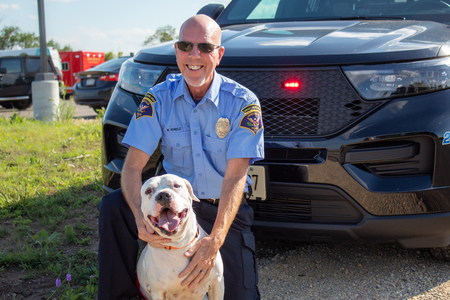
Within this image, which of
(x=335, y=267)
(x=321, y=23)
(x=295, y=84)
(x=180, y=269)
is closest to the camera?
(x=180, y=269)

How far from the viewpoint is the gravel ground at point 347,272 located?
Answer: 2.30 m

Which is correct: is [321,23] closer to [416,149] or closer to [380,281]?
[416,149]

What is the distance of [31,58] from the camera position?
1406cm

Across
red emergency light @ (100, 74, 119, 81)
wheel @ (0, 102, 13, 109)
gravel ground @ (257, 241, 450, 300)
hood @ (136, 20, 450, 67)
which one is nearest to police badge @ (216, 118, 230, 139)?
hood @ (136, 20, 450, 67)

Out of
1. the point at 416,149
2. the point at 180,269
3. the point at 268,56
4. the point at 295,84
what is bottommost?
the point at 180,269

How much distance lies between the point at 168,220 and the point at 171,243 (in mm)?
140

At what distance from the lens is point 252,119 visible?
2066 mm

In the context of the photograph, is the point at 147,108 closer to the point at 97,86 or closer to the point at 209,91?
the point at 209,91

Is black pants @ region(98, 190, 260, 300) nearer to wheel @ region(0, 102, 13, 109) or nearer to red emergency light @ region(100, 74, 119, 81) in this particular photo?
red emergency light @ region(100, 74, 119, 81)

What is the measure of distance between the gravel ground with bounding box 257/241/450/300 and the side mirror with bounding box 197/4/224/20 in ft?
6.51

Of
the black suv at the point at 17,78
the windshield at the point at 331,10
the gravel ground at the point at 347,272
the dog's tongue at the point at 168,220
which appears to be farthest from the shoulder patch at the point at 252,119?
the black suv at the point at 17,78

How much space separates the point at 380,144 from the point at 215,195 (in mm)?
872

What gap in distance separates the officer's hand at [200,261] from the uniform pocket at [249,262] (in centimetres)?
30

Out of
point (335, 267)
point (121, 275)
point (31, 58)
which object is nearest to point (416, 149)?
point (335, 267)
